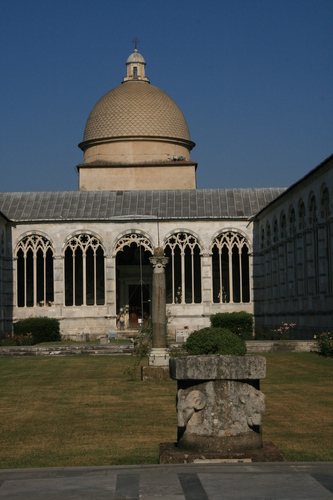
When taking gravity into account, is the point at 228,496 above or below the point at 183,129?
below

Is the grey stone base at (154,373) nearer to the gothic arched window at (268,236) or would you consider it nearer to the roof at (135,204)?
the gothic arched window at (268,236)

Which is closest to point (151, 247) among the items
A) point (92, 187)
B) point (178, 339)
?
point (92, 187)

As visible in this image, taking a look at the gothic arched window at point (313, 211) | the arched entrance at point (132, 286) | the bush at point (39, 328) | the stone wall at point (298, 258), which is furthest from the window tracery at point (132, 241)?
the gothic arched window at point (313, 211)

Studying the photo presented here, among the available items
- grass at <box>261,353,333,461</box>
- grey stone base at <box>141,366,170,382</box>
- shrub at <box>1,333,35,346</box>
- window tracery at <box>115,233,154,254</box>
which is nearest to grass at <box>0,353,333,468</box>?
grass at <box>261,353,333,461</box>

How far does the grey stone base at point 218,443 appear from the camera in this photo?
9406mm

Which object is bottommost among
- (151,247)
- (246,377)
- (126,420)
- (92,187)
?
(126,420)

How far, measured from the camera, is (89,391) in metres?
18.5

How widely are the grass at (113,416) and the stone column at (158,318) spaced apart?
1073 mm

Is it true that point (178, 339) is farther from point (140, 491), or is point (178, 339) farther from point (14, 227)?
point (140, 491)

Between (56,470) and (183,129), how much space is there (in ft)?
149

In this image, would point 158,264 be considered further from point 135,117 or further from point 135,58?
point 135,58

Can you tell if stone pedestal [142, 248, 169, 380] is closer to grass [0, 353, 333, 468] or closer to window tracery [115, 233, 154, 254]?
grass [0, 353, 333, 468]

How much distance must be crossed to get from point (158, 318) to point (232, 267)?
26495 mm

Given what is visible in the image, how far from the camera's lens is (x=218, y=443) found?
9.42m
